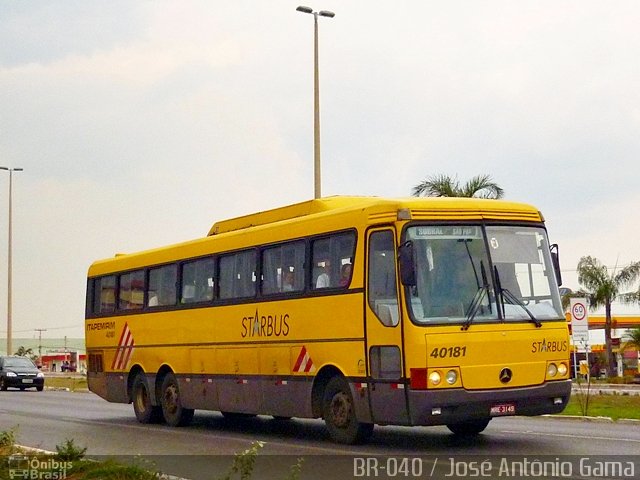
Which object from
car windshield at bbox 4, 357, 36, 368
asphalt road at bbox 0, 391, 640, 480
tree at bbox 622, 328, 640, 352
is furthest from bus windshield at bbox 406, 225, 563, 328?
tree at bbox 622, 328, 640, 352

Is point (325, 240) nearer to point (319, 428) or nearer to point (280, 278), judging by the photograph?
point (280, 278)

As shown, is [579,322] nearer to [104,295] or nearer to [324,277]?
[104,295]

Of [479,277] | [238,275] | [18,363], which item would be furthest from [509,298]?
[18,363]

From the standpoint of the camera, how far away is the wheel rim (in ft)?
54.6

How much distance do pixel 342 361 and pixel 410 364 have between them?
169 cm

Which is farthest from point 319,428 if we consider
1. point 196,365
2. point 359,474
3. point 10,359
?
point 10,359

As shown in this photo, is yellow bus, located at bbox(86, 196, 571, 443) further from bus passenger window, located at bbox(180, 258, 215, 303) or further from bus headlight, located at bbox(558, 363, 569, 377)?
bus passenger window, located at bbox(180, 258, 215, 303)

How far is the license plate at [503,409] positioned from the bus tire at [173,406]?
26.5 feet

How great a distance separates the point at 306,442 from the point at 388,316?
2943 mm

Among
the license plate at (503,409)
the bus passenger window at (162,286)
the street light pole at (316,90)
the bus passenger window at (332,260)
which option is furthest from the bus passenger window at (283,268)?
the street light pole at (316,90)

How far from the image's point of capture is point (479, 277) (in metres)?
15.8

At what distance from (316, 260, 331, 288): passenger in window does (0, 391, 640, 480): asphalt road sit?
2.23 metres

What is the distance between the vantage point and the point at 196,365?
70.8ft

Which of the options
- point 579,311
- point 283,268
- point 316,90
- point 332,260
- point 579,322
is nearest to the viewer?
point 332,260
